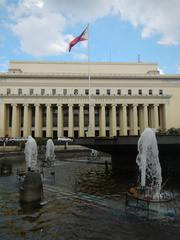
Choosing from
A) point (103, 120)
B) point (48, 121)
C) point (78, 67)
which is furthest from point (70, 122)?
point (78, 67)

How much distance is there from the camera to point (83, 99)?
256 feet

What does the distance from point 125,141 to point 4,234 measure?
43.9ft

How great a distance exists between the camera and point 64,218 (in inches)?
422

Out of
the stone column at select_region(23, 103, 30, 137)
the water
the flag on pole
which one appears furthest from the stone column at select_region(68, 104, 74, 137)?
the water

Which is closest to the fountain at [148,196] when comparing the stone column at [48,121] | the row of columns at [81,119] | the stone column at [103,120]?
the row of columns at [81,119]

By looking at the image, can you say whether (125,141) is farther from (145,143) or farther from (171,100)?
(171,100)

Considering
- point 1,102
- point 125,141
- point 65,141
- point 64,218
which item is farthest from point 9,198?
point 1,102

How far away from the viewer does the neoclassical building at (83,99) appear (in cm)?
7725

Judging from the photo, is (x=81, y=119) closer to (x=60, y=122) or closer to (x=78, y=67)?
(x=60, y=122)

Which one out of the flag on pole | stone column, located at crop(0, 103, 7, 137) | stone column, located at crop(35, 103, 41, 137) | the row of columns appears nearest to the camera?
the flag on pole

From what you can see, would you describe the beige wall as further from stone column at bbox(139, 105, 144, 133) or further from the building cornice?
stone column at bbox(139, 105, 144, 133)

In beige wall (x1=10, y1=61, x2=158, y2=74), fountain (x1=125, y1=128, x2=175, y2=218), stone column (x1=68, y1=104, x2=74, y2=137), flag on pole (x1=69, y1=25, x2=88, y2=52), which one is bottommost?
fountain (x1=125, y1=128, x2=175, y2=218)

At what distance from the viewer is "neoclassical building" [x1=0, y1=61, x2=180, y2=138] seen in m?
77.2

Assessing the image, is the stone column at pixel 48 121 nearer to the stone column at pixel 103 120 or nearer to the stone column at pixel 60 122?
the stone column at pixel 60 122
